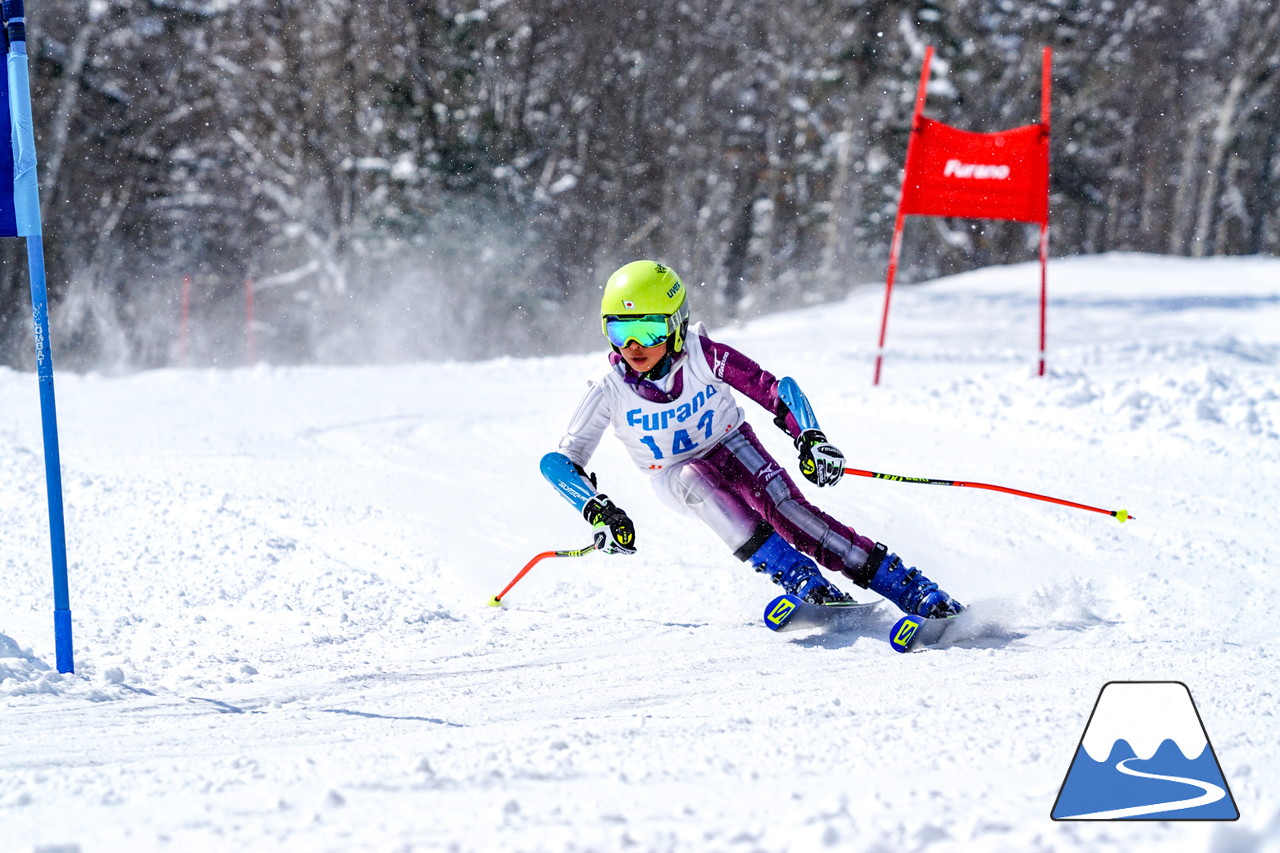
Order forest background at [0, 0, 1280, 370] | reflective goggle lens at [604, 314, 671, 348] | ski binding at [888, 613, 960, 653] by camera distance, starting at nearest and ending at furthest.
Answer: ski binding at [888, 613, 960, 653]
reflective goggle lens at [604, 314, 671, 348]
forest background at [0, 0, 1280, 370]

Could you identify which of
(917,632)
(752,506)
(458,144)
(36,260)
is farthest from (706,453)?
(458,144)

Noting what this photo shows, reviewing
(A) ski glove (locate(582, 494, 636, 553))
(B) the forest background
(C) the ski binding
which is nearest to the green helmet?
(A) ski glove (locate(582, 494, 636, 553))

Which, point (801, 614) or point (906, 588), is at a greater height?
point (906, 588)

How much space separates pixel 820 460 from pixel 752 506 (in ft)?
1.41

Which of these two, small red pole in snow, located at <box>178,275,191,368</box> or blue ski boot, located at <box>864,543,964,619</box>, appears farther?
small red pole in snow, located at <box>178,275,191,368</box>

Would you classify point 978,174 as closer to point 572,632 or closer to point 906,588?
point 906,588

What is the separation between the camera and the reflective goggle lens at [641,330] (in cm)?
482

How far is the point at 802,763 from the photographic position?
293cm

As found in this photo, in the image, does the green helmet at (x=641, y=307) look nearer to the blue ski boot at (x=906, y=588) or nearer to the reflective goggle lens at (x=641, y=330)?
the reflective goggle lens at (x=641, y=330)

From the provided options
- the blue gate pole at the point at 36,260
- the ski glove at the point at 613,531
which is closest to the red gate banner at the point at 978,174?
the ski glove at the point at 613,531

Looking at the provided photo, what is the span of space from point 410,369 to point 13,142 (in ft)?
28.0

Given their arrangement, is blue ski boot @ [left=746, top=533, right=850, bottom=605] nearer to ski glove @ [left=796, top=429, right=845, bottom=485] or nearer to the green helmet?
ski glove @ [left=796, top=429, right=845, bottom=485]

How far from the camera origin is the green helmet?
4.80 m

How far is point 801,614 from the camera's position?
15.5 feet
